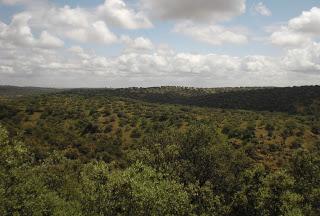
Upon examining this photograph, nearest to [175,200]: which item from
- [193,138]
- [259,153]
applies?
[193,138]

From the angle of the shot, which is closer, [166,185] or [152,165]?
[166,185]

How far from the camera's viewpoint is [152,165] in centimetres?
5556

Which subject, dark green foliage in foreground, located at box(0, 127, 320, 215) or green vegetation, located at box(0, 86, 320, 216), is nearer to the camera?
dark green foliage in foreground, located at box(0, 127, 320, 215)

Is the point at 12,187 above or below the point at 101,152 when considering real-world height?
above

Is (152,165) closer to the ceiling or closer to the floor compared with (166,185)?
closer to the floor

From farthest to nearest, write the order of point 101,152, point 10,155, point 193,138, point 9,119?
point 9,119 < point 101,152 < point 193,138 < point 10,155

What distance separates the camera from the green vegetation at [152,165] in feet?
114

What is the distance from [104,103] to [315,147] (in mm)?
86359

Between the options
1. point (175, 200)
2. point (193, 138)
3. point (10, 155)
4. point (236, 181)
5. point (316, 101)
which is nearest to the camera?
point (10, 155)

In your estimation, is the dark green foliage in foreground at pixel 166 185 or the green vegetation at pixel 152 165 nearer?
the dark green foliage in foreground at pixel 166 185

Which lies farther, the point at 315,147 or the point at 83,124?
the point at 83,124

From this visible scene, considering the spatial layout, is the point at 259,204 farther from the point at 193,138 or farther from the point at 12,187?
the point at 12,187

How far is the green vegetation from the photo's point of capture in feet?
114

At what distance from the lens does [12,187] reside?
3509 cm
